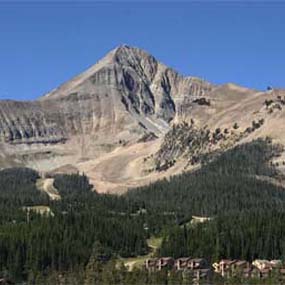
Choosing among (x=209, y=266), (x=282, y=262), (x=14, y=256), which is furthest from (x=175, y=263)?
(x=14, y=256)

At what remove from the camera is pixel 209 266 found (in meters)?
194

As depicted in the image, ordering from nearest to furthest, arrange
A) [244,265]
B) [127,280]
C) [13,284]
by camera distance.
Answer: [127,280], [13,284], [244,265]

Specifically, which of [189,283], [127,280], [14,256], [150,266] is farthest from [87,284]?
[14,256]

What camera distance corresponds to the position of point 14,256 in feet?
655

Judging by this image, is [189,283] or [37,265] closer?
[189,283]

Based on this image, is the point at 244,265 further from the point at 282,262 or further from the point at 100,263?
the point at 100,263

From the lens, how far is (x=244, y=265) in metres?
194

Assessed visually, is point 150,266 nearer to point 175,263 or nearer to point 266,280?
point 175,263

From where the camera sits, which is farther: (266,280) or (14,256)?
(14,256)

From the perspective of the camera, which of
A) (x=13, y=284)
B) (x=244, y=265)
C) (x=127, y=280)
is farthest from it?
(x=244, y=265)

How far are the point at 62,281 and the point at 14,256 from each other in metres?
35.4

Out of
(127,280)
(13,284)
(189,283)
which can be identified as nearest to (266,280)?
(189,283)

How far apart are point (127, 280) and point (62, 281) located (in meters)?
15.5

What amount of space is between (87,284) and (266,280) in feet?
107
